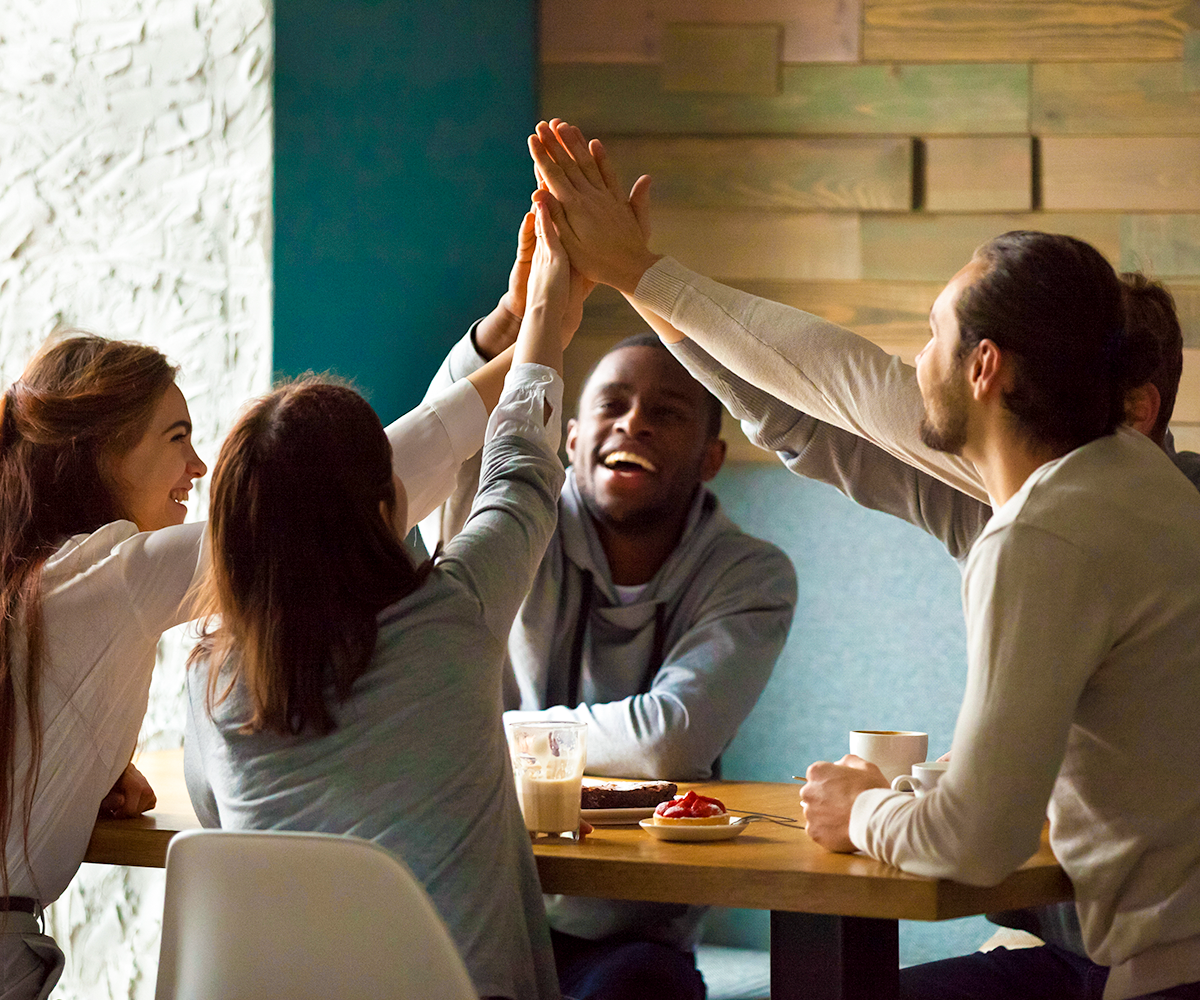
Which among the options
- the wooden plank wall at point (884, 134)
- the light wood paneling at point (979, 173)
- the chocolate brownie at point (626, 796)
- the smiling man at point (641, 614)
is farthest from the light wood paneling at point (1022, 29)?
the chocolate brownie at point (626, 796)

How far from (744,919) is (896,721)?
0.61 meters

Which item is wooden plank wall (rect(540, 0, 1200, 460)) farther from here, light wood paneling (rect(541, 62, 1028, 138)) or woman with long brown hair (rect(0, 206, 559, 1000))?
woman with long brown hair (rect(0, 206, 559, 1000))

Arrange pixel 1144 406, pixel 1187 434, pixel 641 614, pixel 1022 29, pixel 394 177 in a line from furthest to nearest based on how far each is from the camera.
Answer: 1. pixel 1022 29
2. pixel 1187 434
3. pixel 394 177
4. pixel 641 614
5. pixel 1144 406

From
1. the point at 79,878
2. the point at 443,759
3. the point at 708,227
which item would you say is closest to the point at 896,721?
the point at 708,227

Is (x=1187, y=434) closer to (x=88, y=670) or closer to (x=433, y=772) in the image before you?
(x=433, y=772)

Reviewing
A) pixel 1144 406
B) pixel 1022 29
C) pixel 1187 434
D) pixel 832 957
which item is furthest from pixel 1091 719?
A: pixel 1022 29

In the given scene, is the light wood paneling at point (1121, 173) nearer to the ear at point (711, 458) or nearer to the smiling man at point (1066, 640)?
the ear at point (711, 458)

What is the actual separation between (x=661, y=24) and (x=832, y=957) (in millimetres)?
2590

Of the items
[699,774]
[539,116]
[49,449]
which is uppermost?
[539,116]

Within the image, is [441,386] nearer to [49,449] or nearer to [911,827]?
[49,449]

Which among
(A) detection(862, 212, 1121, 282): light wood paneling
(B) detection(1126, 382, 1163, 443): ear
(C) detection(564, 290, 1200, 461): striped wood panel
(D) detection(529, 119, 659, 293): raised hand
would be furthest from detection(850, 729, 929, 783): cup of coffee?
(A) detection(862, 212, 1121, 282): light wood paneling

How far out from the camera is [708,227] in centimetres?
329

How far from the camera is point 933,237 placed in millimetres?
3174

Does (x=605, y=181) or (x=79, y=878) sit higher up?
(x=605, y=181)
